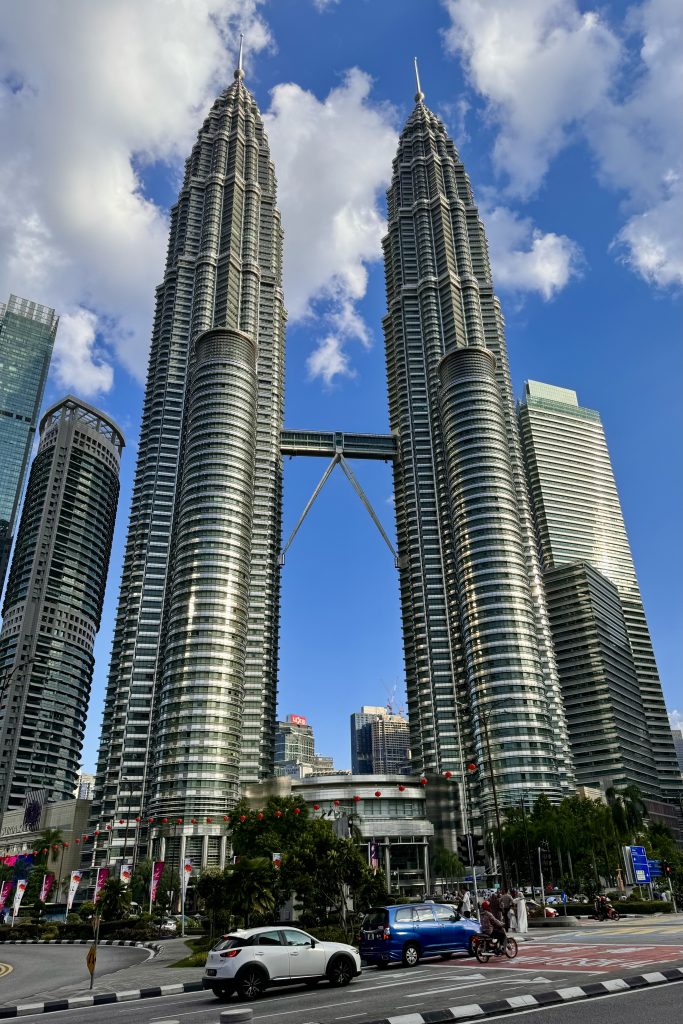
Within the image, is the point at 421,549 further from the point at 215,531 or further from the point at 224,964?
the point at 224,964

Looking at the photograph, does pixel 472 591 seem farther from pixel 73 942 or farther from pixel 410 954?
pixel 410 954

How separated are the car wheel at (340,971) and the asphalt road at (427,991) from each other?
373mm

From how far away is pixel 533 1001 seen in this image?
15.2 meters

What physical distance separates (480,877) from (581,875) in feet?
126

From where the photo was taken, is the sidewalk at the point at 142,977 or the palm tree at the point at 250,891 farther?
the palm tree at the point at 250,891

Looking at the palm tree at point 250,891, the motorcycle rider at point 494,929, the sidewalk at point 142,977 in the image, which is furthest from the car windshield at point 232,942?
the palm tree at point 250,891

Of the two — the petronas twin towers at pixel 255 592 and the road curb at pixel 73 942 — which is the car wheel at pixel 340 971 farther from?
the petronas twin towers at pixel 255 592

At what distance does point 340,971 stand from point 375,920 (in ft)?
13.0

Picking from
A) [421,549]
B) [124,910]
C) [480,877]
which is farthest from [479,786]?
[124,910]

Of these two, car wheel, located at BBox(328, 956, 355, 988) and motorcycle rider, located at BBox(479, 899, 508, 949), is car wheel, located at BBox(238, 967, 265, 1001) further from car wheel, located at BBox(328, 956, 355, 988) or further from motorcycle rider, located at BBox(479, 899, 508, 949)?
motorcycle rider, located at BBox(479, 899, 508, 949)

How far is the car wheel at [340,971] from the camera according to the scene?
68.9 feet

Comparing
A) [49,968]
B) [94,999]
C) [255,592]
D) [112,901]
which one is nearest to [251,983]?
[94,999]

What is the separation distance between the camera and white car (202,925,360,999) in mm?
19469

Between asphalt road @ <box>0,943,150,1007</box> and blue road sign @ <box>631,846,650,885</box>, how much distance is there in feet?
Result: 108
